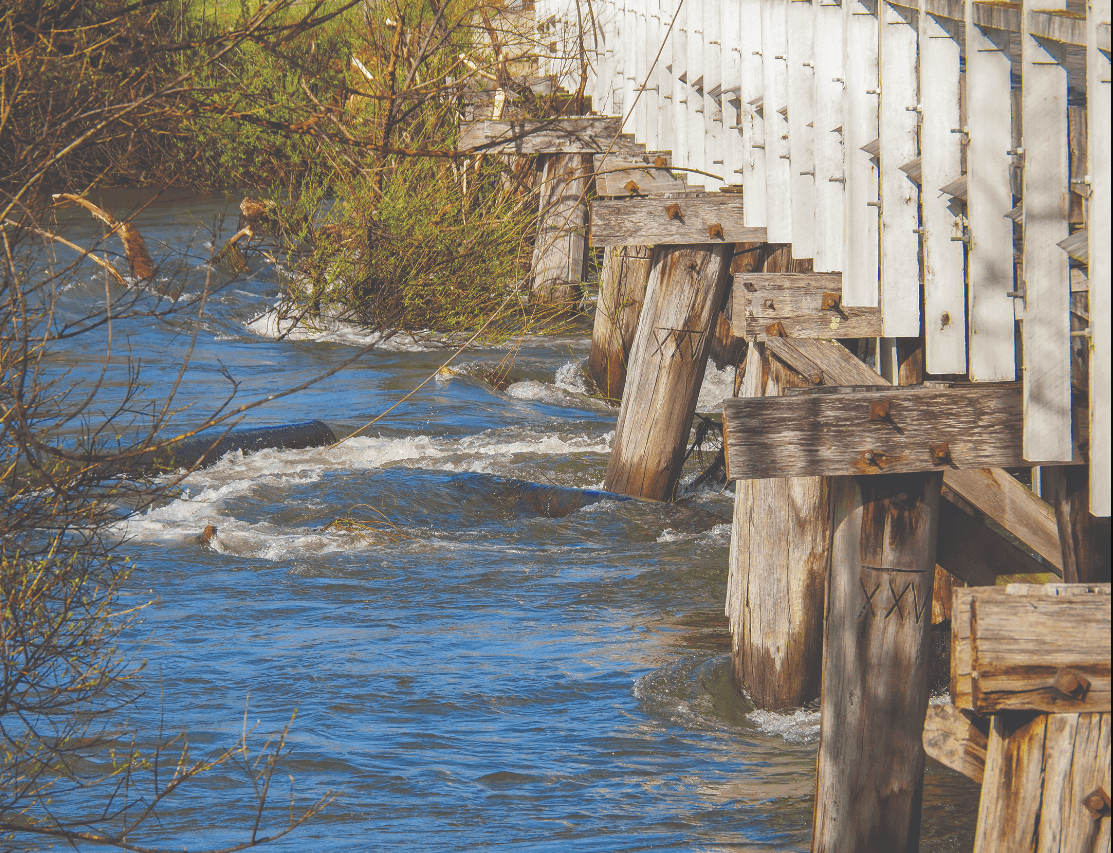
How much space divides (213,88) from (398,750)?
275 centimetres

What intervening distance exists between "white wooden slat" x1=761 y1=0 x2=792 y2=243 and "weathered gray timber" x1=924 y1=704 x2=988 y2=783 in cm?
277

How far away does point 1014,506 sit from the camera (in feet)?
14.0

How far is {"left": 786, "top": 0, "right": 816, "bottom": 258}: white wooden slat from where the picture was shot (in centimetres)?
511

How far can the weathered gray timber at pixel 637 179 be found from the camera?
813 centimetres

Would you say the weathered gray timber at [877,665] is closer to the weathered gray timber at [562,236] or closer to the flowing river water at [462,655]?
the flowing river water at [462,655]

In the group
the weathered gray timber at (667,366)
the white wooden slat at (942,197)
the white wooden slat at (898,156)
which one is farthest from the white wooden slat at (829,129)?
the weathered gray timber at (667,366)

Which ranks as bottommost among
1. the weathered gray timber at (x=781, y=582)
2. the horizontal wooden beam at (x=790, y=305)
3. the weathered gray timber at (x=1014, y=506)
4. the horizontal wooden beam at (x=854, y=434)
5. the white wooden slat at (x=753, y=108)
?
the weathered gray timber at (x=781, y=582)

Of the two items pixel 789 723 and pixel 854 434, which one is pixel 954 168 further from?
pixel 789 723

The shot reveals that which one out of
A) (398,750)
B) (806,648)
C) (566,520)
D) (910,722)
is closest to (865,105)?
(910,722)

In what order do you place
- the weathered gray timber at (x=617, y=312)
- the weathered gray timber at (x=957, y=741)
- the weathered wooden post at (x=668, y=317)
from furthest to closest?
1. the weathered gray timber at (x=617, y=312)
2. the weathered wooden post at (x=668, y=317)
3. the weathered gray timber at (x=957, y=741)

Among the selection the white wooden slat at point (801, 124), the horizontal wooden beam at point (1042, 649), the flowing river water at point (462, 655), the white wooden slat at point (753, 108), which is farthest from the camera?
the white wooden slat at point (753, 108)

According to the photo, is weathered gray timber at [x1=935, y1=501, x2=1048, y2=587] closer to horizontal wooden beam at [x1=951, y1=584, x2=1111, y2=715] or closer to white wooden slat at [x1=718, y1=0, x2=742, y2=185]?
horizontal wooden beam at [x1=951, y1=584, x2=1111, y2=715]

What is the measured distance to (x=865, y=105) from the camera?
4.31 meters

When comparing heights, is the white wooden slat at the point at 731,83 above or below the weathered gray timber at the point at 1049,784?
above
